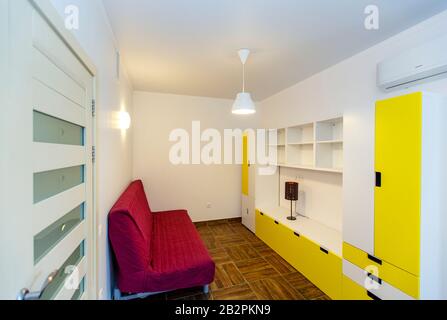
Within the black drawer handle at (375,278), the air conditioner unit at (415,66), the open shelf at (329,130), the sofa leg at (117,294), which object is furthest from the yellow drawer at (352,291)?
the sofa leg at (117,294)

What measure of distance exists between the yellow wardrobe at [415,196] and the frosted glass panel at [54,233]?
211 centimetres

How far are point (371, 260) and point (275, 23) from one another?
2159mm

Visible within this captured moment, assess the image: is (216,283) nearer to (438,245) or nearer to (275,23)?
(438,245)

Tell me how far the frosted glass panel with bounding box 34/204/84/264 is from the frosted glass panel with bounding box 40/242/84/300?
15 cm

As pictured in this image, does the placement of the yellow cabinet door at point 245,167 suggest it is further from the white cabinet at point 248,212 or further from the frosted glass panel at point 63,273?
the frosted glass panel at point 63,273

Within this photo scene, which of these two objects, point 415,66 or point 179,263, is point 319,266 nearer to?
point 179,263

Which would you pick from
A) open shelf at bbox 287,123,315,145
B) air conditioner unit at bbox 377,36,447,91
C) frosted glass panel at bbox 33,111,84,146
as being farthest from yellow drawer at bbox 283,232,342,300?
frosted glass panel at bbox 33,111,84,146

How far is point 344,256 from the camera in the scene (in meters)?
1.98

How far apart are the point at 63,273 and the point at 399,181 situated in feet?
7.12

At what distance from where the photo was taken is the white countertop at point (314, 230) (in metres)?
2.22

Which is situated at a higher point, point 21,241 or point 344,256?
point 21,241

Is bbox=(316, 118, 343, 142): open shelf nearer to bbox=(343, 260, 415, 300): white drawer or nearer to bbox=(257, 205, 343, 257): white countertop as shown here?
bbox=(257, 205, 343, 257): white countertop

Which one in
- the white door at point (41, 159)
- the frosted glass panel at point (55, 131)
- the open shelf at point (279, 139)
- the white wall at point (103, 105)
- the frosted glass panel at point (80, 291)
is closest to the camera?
the white door at point (41, 159)
